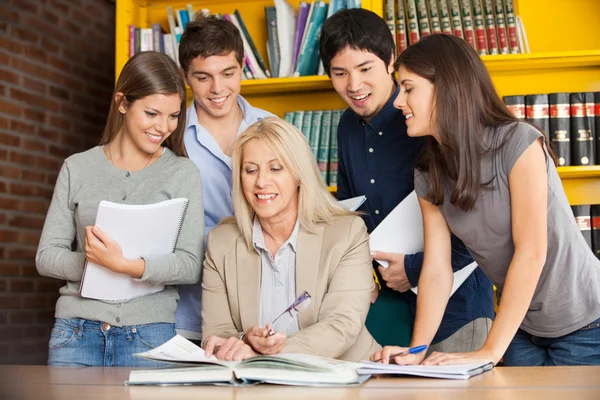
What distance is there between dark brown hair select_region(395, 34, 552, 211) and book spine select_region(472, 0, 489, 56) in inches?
58.1

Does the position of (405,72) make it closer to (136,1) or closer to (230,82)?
(230,82)

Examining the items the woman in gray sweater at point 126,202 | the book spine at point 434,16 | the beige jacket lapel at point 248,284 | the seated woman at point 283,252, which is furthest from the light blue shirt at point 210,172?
the book spine at point 434,16

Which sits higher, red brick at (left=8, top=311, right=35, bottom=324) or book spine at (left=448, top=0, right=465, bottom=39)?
book spine at (left=448, top=0, right=465, bottom=39)

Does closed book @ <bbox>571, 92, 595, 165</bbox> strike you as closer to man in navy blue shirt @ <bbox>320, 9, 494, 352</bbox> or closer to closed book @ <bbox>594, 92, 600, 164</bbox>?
closed book @ <bbox>594, 92, 600, 164</bbox>

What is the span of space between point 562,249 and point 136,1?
254cm

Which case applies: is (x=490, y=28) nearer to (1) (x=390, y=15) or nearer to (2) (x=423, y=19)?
(2) (x=423, y=19)

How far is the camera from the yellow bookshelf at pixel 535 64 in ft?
10.4

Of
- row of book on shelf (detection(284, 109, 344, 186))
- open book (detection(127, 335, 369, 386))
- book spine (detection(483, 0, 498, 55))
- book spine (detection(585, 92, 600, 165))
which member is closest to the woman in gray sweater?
open book (detection(127, 335, 369, 386))

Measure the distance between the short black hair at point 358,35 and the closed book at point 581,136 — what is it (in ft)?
3.87

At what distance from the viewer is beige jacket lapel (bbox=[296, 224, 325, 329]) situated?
1902 millimetres

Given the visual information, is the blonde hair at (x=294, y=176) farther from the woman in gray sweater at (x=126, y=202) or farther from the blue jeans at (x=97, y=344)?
the blue jeans at (x=97, y=344)

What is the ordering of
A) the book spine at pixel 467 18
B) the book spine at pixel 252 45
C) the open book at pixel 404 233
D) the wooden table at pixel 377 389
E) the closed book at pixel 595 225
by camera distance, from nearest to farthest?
1. the wooden table at pixel 377 389
2. the open book at pixel 404 233
3. the closed book at pixel 595 225
4. the book spine at pixel 467 18
5. the book spine at pixel 252 45

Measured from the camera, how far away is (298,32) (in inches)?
127

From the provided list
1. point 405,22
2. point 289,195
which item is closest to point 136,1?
point 405,22
